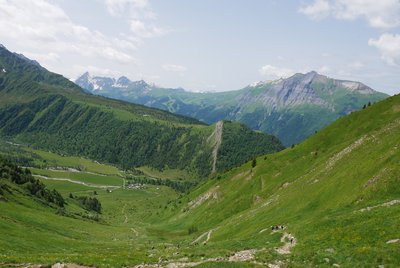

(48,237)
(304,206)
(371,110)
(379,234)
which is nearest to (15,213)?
(48,237)

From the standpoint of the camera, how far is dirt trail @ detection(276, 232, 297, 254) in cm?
4356

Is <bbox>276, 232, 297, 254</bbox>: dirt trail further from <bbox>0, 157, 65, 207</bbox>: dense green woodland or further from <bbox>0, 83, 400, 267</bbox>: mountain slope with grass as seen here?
<bbox>0, 157, 65, 207</bbox>: dense green woodland

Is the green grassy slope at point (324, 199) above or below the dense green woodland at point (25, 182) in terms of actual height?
above

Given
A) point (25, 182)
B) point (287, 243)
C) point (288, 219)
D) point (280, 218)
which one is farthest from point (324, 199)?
point (25, 182)

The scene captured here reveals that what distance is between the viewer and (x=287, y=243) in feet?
155

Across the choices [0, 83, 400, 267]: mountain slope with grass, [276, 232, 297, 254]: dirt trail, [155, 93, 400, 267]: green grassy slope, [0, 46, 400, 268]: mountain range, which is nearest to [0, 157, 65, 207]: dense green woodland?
[0, 46, 400, 268]: mountain range

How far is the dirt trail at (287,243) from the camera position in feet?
143

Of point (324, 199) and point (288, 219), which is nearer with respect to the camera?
point (288, 219)

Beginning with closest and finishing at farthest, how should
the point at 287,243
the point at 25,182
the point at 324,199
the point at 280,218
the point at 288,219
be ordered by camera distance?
the point at 287,243, the point at 288,219, the point at 324,199, the point at 280,218, the point at 25,182

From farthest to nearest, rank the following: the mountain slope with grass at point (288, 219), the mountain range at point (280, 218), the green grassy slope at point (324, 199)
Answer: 1. the mountain slope with grass at point (288, 219)
2. the mountain range at point (280, 218)
3. the green grassy slope at point (324, 199)

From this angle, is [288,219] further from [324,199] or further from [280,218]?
[324,199]

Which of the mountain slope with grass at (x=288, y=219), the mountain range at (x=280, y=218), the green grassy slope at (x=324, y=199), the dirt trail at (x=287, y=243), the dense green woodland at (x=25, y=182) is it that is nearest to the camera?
the green grassy slope at (x=324, y=199)

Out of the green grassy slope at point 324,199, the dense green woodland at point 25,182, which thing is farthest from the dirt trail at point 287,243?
the dense green woodland at point 25,182

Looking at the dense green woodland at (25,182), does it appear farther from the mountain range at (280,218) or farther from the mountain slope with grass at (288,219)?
the mountain slope with grass at (288,219)
